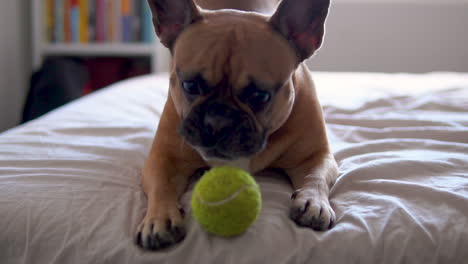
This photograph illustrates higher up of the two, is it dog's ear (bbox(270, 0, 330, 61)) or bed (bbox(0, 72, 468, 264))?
dog's ear (bbox(270, 0, 330, 61))

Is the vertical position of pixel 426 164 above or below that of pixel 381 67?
above

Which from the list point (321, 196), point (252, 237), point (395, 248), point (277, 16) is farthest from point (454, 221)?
point (277, 16)

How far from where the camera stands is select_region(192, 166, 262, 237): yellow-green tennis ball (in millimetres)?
825

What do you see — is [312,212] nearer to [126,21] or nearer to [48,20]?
[126,21]

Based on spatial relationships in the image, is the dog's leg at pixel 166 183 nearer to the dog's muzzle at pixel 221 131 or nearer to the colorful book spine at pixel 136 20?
the dog's muzzle at pixel 221 131

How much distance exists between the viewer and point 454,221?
891mm

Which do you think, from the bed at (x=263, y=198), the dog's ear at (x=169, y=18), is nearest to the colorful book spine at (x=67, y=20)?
the bed at (x=263, y=198)

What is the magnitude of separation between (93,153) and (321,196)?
0.65 m

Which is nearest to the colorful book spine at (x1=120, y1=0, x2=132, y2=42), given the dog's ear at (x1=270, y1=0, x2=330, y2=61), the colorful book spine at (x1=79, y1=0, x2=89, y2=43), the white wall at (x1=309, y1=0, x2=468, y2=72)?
the colorful book spine at (x1=79, y1=0, x2=89, y2=43)

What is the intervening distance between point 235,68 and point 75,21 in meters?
2.30

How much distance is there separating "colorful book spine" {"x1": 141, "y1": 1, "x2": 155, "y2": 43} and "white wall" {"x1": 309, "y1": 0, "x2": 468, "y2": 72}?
1.16 m

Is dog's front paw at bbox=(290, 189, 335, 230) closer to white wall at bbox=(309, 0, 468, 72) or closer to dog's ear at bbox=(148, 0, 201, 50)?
dog's ear at bbox=(148, 0, 201, 50)

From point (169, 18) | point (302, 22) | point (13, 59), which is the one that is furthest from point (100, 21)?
point (302, 22)

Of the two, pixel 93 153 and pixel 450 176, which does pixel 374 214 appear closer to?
pixel 450 176
